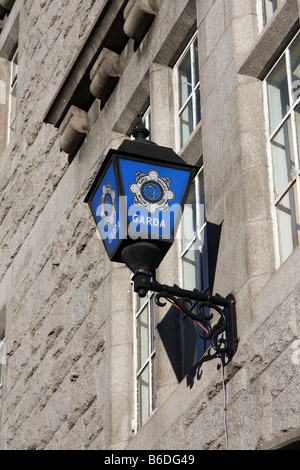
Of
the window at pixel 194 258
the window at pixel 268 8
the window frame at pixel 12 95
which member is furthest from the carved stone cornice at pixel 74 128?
the window frame at pixel 12 95

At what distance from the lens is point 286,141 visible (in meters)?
7.14

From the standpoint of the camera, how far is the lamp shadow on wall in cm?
725

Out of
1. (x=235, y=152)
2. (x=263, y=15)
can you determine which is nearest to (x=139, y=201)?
(x=235, y=152)

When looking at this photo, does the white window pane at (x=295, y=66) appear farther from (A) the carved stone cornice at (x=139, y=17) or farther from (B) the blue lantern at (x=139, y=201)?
(A) the carved stone cornice at (x=139, y=17)

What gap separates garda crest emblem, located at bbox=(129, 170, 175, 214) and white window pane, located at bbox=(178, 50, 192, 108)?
89.5 inches

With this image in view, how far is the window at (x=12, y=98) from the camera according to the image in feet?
47.9

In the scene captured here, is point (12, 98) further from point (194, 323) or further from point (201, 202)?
point (194, 323)

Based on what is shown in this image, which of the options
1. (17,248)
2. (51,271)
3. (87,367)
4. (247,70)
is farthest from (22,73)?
(247,70)

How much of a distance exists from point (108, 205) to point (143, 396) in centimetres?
225

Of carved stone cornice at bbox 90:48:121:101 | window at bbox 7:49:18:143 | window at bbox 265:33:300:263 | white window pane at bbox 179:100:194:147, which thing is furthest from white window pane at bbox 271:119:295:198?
window at bbox 7:49:18:143

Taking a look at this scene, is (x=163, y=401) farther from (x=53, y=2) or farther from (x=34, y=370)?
(x=53, y=2)

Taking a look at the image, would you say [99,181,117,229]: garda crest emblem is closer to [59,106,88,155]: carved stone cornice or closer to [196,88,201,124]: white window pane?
[196,88,201,124]: white window pane

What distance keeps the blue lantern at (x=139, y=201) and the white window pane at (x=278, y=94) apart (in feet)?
2.30

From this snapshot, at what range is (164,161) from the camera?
704 cm
